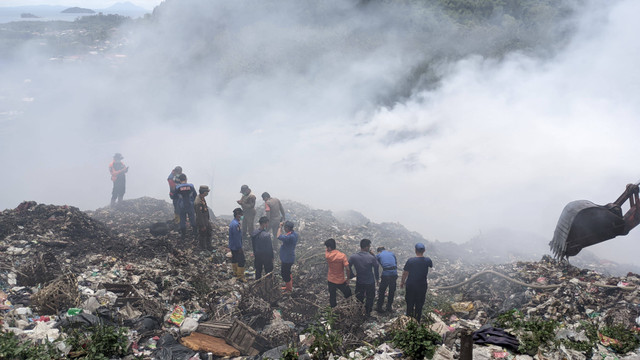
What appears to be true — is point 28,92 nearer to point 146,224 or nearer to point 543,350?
point 146,224

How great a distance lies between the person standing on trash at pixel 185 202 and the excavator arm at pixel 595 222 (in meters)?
6.68

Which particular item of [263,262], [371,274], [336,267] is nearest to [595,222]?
[371,274]

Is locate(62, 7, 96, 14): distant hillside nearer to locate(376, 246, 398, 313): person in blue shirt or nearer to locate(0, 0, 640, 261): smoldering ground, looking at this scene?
locate(0, 0, 640, 261): smoldering ground

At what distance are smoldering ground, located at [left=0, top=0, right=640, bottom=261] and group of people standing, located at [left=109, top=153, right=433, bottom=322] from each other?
26.7 feet

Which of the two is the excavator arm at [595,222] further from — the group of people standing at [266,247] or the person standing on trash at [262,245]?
the person standing on trash at [262,245]

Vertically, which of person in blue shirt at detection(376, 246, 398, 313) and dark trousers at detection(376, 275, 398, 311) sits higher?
person in blue shirt at detection(376, 246, 398, 313)

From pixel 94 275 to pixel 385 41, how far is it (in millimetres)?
19535

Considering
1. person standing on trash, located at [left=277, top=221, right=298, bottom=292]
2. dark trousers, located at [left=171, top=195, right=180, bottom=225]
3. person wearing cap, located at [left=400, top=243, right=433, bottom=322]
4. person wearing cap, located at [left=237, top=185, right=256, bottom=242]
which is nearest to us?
person wearing cap, located at [left=400, top=243, right=433, bottom=322]

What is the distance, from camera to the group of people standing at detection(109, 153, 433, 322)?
6.15 m

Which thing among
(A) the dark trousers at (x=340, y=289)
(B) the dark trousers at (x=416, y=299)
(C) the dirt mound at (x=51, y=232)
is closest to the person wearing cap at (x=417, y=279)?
(B) the dark trousers at (x=416, y=299)

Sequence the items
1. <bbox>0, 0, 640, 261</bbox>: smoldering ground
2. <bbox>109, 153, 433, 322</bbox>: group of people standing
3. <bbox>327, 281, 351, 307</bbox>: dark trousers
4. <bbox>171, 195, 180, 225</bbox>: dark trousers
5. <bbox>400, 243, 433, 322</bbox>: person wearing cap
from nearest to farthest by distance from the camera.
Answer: <bbox>400, 243, 433, 322</bbox>: person wearing cap, <bbox>109, 153, 433, 322</bbox>: group of people standing, <bbox>327, 281, 351, 307</bbox>: dark trousers, <bbox>171, 195, 180, 225</bbox>: dark trousers, <bbox>0, 0, 640, 261</bbox>: smoldering ground

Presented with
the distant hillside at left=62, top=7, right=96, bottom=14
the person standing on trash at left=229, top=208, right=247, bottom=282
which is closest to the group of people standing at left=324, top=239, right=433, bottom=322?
the person standing on trash at left=229, top=208, right=247, bottom=282

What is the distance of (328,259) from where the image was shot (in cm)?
622

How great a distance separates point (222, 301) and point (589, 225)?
5828mm
